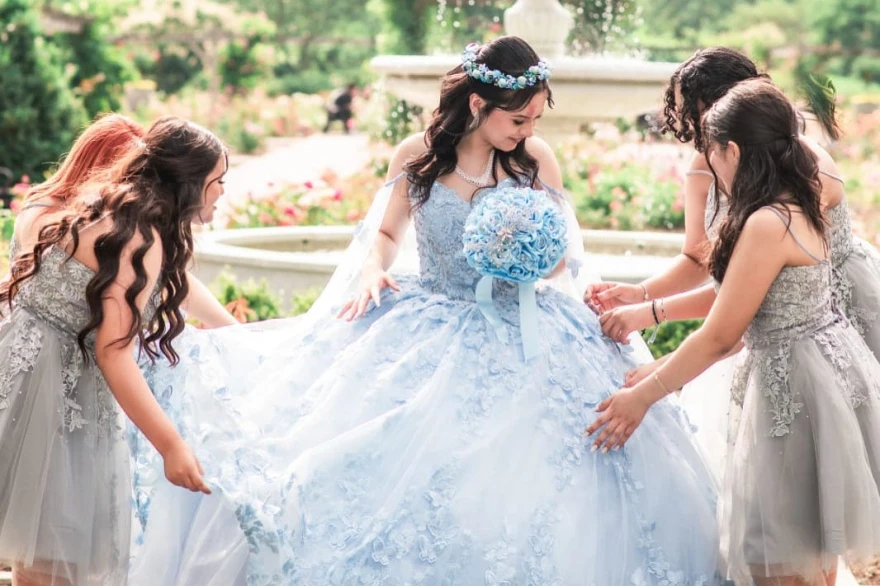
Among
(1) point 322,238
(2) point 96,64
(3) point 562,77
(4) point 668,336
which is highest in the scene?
(3) point 562,77

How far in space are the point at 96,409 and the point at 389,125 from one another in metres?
12.3

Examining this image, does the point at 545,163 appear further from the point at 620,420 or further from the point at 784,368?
the point at 784,368

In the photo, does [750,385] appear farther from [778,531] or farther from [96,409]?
[96,409]

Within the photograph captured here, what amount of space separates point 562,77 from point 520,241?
12.9 ft

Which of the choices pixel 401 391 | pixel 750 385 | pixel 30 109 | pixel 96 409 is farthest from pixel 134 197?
pixel 30 109

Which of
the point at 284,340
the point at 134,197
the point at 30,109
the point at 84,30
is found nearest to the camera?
the point at 134,197

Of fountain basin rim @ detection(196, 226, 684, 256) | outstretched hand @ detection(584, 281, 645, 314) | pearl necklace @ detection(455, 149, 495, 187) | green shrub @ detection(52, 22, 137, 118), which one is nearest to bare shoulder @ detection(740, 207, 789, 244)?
outstretched hand @ detection(584, 281, 645, 314)

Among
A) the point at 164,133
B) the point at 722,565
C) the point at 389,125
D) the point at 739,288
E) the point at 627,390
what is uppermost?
the point at 164,133

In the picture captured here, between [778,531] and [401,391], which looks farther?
[401,391]

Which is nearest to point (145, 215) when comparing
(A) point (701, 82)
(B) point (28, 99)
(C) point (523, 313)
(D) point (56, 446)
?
(D) point (56, 446)

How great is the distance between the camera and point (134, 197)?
3.20 m

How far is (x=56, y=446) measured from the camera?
3.28 meters

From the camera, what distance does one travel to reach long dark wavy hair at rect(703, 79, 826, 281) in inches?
127

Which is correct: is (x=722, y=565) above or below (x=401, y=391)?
below
